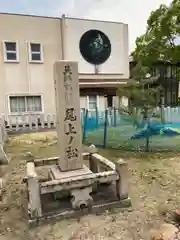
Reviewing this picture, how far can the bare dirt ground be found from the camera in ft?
9.87

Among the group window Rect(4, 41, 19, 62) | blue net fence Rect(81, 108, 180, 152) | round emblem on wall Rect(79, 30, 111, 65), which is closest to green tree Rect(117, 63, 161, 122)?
blue net fence Rect(81, 108, 180, 152)

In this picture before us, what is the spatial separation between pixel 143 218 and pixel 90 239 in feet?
3.01

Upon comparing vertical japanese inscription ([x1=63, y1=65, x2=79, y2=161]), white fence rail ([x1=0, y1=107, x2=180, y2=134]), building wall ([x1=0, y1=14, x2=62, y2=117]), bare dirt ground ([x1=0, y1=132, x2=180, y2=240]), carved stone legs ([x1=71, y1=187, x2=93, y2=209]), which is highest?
building wall ([x1=0, y1=14, x2=62, y2=117])

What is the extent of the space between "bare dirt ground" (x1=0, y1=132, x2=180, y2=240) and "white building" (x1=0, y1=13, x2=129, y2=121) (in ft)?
28.9

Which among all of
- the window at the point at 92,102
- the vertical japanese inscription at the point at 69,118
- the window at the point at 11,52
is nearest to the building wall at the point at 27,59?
the window at the point at 11,52

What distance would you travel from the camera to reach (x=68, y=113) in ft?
12.5

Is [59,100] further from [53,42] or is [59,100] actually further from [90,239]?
[53,42]

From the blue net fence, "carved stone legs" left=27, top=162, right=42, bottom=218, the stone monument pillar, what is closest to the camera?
"carved stone legs" left=27, top=162, right=42, bottom=218

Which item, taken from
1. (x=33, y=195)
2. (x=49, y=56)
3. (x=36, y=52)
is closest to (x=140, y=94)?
(x=49, y=56)

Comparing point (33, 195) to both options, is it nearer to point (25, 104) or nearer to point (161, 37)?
point (25, 104)

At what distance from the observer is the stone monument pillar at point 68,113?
146 inches

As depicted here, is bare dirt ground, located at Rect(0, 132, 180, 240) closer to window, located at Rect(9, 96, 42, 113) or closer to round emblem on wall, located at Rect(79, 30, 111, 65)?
window, located at Rect(9, 96, 42, 113)

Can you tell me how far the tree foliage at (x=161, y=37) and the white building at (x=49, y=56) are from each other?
→ 1.29 m

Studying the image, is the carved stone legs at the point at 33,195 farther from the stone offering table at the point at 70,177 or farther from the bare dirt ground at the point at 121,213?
the bare dirt ground at the point at 121,213
